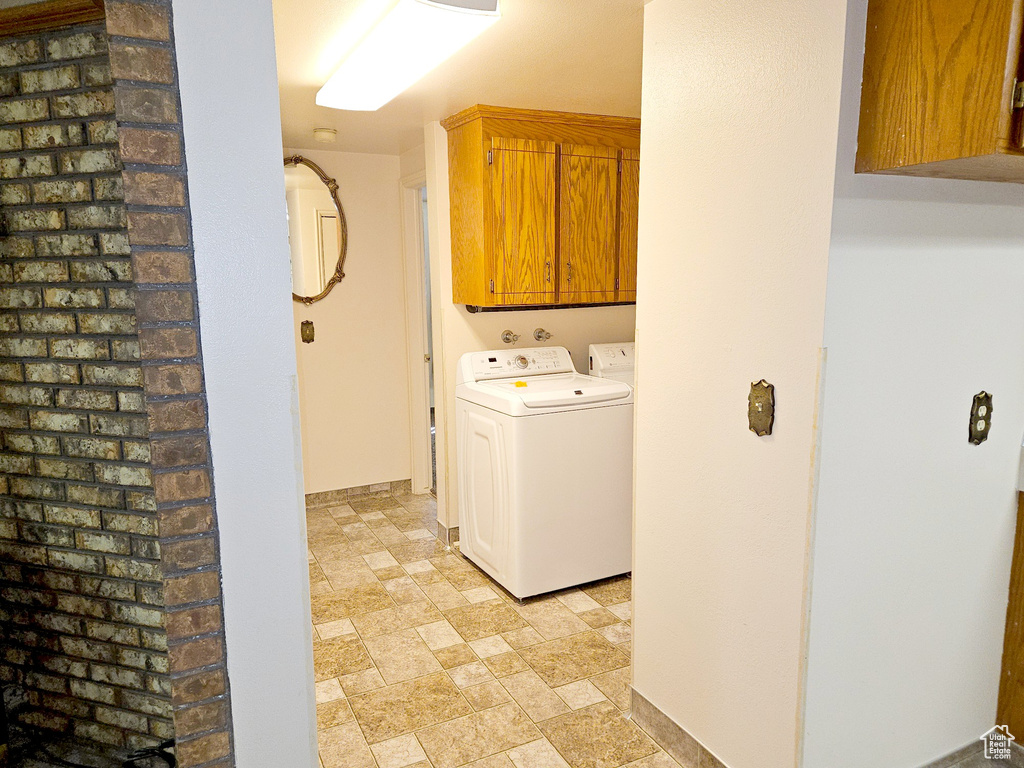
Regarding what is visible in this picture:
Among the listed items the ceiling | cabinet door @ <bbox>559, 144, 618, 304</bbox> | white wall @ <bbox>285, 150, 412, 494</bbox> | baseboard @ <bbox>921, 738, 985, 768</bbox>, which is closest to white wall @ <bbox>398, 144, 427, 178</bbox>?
white wall @ <bbox>285, 150, 412, 494</bbox>

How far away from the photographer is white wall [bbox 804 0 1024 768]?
158cm

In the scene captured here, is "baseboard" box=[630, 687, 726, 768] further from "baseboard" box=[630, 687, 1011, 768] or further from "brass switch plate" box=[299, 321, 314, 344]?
"brass switch plate" box=[299, 321, 314, 344]

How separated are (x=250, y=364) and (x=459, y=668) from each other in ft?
6.03

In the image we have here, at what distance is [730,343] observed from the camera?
1.77 meters

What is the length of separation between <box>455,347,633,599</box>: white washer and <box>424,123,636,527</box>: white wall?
0.32m

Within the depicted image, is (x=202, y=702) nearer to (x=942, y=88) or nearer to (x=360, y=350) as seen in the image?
(x=942, y=88)

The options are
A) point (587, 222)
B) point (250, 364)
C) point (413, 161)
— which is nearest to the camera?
point (250, 364)

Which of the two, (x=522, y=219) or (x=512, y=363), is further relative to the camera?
(x=512, y=363)

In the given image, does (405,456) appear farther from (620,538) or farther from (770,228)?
(770,228)

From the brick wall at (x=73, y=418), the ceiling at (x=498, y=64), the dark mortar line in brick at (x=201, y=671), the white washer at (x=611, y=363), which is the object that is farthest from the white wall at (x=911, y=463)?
the white washer at (x=611, y=363)

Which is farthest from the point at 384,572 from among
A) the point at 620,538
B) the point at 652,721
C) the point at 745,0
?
the point at 745,0

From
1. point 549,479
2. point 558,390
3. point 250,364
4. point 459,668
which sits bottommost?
point 459,668

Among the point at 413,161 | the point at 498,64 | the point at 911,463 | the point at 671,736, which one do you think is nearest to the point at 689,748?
the point at 671,736

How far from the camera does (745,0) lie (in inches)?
64.9
